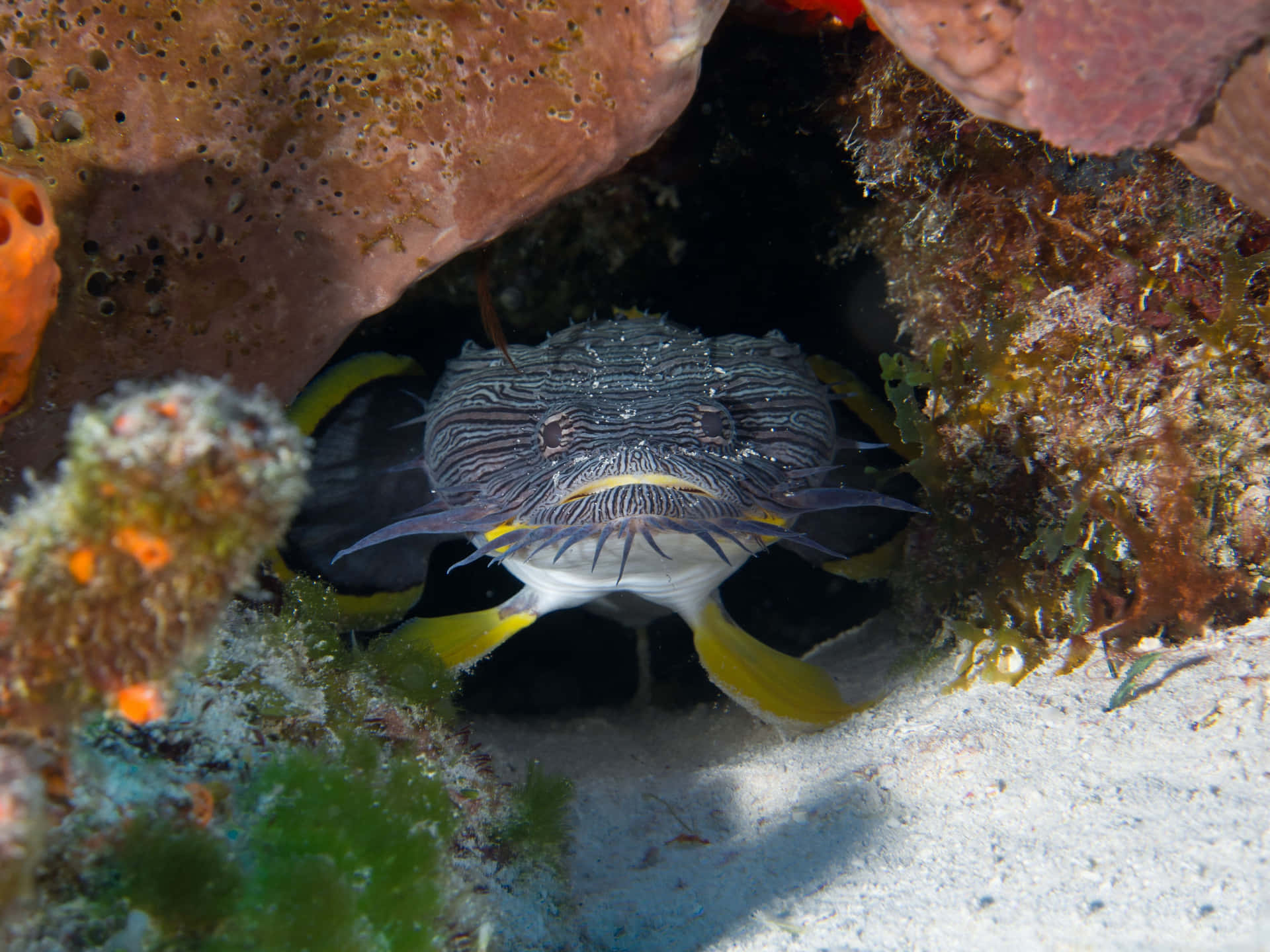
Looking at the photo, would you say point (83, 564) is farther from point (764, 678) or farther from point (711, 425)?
point (764, 678)

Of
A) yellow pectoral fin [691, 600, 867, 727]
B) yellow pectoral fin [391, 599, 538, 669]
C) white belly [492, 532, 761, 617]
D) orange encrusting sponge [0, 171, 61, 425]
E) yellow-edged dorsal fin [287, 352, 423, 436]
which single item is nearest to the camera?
orange encrusting sponge [0, 171, 61, 425]

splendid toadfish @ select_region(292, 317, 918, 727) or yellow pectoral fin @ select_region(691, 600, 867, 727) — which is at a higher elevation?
splendid toadfish @ select_region(292, 317, 918, 727)

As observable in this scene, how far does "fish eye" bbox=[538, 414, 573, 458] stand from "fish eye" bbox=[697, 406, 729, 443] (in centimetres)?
55

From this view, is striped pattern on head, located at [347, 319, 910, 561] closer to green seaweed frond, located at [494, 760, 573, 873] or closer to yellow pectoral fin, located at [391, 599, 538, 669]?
yellow pectoral fin, located at [391, 599, 538, 669]

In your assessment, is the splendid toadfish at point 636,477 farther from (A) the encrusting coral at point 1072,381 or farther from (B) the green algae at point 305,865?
(B) the green algae at point 305,865

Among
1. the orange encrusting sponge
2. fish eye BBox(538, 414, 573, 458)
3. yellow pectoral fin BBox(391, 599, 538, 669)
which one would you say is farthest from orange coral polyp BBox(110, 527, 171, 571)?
yellow pectoral fin BBox(391, 599, 538, 669)

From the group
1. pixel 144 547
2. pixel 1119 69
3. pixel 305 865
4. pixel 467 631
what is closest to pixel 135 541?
pixel 144 547

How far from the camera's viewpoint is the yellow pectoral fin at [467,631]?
12.3 feet

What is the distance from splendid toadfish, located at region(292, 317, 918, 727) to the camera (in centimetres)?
264

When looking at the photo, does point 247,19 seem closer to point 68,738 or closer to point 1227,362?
point 68,738

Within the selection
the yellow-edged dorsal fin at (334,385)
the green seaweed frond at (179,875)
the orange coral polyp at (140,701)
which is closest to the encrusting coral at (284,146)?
the yellow-edged dorsal fin at (334,385)

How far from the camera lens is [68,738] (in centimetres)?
127

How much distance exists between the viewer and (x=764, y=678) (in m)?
3.77

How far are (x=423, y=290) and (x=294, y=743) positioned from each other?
3.37m
